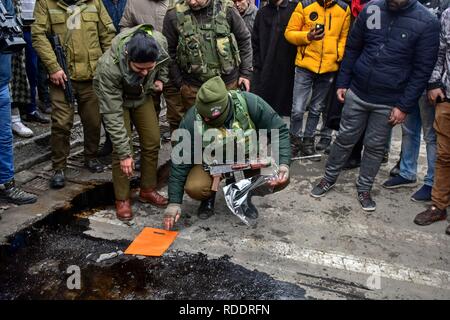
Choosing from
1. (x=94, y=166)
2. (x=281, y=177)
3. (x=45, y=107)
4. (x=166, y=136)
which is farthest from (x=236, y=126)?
(x=45, y=107)

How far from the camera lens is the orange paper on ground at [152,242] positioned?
10.1 feet

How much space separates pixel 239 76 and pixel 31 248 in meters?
2.39

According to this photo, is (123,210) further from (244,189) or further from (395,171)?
(395,171)

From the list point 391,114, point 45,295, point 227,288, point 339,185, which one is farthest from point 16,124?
point 391,114

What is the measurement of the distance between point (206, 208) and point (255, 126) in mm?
807

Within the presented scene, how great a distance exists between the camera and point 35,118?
4.89 m

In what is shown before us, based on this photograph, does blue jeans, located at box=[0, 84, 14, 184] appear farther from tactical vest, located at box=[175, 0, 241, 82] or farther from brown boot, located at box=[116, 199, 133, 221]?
tactical vest, located at box=[175, 0, 241, 82]

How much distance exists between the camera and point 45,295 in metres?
2.64

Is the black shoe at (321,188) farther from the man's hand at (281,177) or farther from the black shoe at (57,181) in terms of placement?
the black shoe at (57,181)

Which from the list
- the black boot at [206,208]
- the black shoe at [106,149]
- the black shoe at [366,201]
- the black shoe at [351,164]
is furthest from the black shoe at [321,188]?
the black shoe at [106,149]

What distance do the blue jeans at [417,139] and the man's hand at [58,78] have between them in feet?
10.1

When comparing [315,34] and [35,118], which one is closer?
[315,34]

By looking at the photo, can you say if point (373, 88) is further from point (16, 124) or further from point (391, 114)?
point (16, 124)

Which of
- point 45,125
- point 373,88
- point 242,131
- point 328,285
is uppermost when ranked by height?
point 373,88
